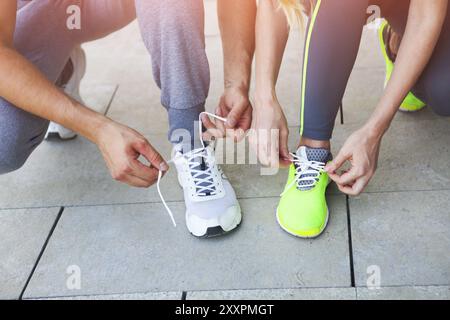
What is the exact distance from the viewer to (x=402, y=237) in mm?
1183

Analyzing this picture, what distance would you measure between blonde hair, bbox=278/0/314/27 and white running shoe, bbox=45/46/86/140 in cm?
76

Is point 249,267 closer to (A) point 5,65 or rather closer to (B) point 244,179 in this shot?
(B) point 244,179

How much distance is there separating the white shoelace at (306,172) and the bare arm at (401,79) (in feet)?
0.35

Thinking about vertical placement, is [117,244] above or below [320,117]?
below

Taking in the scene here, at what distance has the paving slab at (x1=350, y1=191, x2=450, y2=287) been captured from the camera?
109 cm

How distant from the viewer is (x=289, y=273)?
1.13 metres

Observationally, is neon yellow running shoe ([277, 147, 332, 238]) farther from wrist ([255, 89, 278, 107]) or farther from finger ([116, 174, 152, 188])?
finger ([116, 174, 152, 188])

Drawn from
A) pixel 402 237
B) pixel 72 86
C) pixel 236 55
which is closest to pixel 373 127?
pixel 402 237

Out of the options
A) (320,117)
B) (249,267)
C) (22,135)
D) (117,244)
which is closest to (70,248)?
(117,244)

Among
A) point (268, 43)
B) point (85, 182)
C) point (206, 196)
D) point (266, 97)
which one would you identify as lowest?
point (85, 182)

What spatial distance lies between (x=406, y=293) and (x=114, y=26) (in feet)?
3.35

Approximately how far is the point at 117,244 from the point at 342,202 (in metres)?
0.59

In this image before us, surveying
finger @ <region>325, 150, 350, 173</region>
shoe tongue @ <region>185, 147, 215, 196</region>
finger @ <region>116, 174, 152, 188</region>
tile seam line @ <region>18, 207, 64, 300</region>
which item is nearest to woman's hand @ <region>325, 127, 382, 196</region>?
finger @ <region>325, 150, 350, 173</region>

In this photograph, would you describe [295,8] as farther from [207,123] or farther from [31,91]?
[31,91]
